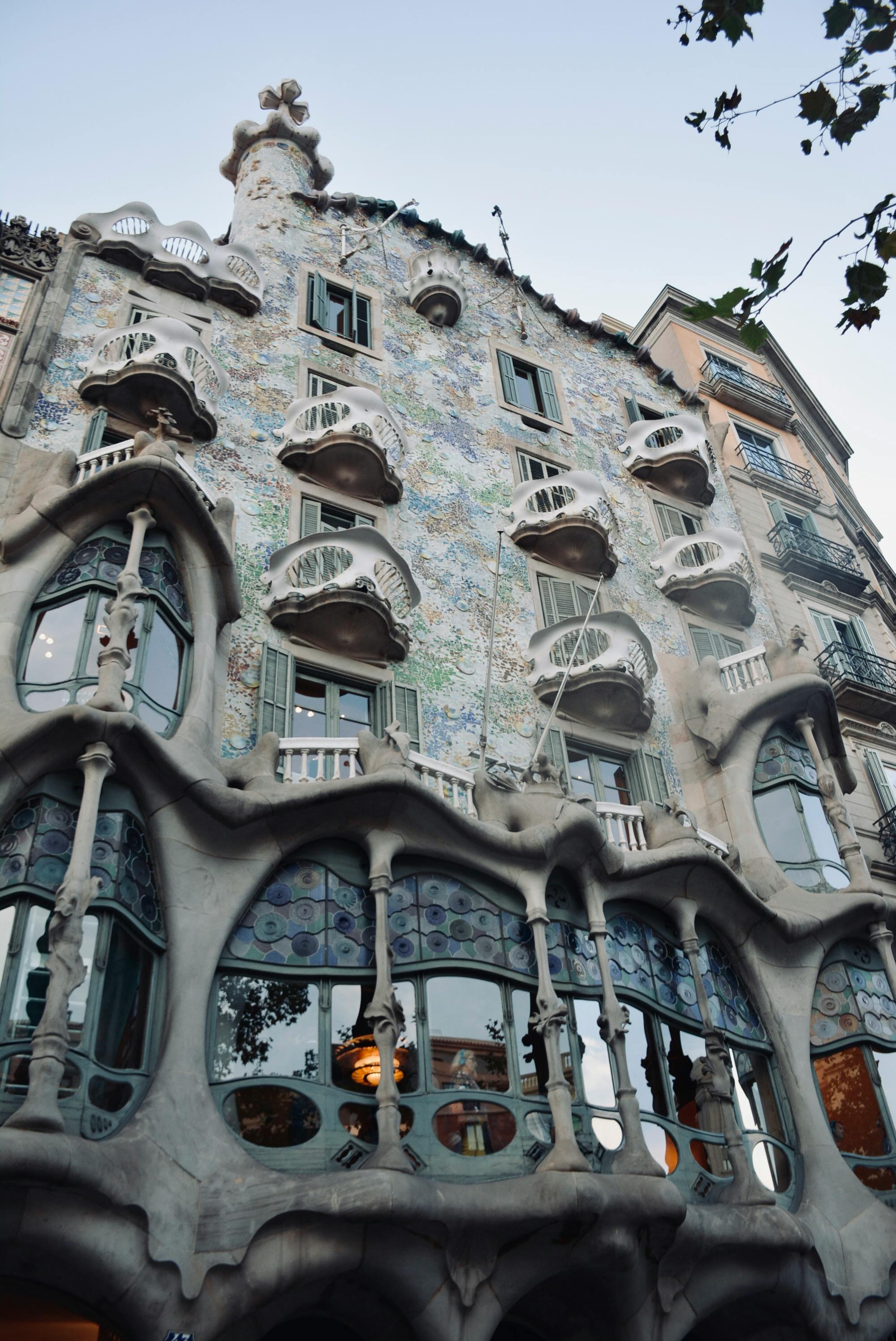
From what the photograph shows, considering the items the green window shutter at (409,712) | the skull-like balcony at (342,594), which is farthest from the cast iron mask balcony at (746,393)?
the green window shutter at (409,712)

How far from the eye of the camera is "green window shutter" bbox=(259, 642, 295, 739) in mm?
14359

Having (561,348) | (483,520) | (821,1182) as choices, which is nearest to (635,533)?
(483,520)

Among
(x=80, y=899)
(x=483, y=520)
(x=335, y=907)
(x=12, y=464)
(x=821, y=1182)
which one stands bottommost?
(x=821, y=1182)

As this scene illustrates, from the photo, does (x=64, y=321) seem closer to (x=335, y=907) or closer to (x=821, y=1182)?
(x=335, y=907)

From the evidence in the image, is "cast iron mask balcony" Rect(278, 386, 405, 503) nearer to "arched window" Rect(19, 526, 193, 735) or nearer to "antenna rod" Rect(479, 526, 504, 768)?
"antenna rod" Rect(479, 526, 504, 768)

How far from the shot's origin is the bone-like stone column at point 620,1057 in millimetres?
11414

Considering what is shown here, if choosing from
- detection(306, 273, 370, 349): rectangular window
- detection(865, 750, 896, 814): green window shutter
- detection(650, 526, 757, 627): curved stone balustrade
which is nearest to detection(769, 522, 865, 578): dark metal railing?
detection(650, 526, 757, 627): curved stone balustrade

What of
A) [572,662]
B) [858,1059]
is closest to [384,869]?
[572,662]

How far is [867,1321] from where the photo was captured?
12.7 metres

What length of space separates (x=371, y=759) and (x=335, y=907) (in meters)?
1.71

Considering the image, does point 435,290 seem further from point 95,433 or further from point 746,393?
point 95,433

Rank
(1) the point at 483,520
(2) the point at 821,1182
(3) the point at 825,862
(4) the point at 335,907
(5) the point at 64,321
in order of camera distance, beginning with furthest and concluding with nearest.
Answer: (1) the point at 483,520, (5) the point at 64,321, (3) the point at 825,862, (2) the point at 821,1182, (4) the point at 335,907

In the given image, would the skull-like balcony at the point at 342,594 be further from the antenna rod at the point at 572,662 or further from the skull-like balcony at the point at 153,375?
the skull-like balcony at the point at 153,375

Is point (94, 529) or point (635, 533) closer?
point (94, 529)
